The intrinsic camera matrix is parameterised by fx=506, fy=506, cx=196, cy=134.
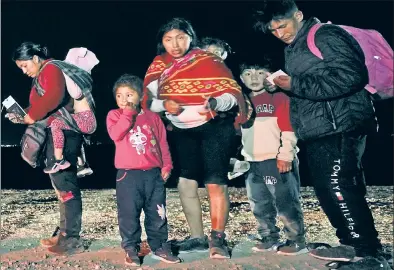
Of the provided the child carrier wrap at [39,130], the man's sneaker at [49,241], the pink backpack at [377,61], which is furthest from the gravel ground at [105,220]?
the pink backpack at [377,61]

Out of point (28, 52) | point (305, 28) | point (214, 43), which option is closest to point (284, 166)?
point (305, 28)

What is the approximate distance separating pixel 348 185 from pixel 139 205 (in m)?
1.16

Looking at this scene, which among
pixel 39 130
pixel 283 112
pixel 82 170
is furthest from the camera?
pixel 82 170

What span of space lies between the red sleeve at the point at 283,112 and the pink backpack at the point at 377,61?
0.50 metres

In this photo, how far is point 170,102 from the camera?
117 inches

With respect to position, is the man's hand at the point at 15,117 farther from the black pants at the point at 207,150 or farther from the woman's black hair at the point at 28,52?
the black pants at the point at 207,150

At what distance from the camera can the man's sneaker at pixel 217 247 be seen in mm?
2900

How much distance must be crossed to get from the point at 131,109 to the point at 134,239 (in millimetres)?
742

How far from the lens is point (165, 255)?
2.86m

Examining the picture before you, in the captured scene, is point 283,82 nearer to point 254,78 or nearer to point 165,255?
A: point 254,78

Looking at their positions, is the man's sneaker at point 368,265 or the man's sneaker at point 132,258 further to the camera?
the man's sneaker at point 132,258

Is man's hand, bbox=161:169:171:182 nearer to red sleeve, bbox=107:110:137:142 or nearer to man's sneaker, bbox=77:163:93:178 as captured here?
red sleeve, bbox=107:110:137:142

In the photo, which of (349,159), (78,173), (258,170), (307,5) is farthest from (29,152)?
(307,5)

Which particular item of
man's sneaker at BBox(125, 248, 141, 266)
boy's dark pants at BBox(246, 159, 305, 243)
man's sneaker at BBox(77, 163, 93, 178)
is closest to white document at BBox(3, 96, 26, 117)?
man's sneaker at BBox(77, 163, 93, 178)
